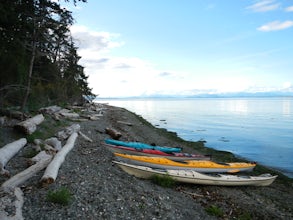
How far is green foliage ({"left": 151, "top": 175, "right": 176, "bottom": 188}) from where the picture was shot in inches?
338

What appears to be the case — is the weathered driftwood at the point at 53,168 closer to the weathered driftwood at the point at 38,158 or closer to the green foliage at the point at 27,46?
the weathered driftwood at the point at 38,158

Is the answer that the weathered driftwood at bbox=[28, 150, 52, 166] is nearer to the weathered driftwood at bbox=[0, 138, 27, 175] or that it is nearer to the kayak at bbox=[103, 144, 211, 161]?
the weathered driftwood at bbox=[0, 138, 27, 175]

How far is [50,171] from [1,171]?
1.30 meters

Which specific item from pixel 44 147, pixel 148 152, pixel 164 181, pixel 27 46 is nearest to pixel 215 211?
pixel 164 181

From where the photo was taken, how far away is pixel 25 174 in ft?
21.8

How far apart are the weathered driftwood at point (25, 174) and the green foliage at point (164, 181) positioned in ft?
11.1

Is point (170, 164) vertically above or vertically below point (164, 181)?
above

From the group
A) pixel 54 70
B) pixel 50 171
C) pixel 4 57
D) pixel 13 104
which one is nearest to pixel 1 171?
pixel 50 171

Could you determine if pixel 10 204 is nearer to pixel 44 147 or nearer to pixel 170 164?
pixel 44 147

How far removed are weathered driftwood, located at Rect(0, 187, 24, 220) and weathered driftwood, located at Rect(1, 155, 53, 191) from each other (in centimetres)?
26

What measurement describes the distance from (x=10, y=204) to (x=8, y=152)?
357 centimetres

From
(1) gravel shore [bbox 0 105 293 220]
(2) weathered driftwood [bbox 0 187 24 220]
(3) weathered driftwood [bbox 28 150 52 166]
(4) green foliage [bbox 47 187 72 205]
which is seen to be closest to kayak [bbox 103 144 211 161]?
(1) gravel shore [bbox 0 105 293 220]

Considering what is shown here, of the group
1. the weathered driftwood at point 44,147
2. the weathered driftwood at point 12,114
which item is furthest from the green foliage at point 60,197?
the weathered driftwood at point 12,114

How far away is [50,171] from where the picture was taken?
677cm
